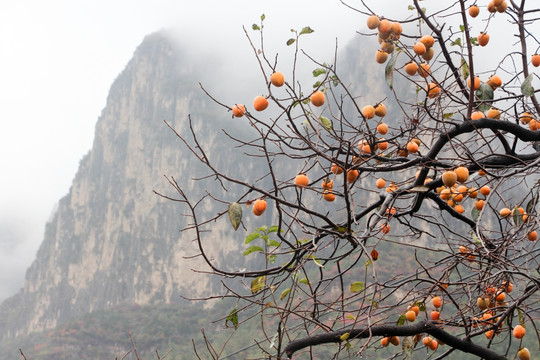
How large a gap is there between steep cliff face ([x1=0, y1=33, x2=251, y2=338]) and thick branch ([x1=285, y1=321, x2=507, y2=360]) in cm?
3063

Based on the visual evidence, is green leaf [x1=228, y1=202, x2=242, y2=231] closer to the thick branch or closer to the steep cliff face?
the thick branch

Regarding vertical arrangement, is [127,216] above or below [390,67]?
above

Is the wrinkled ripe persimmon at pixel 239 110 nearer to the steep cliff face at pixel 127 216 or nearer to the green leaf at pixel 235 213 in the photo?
the green leaf at pixel 235 213

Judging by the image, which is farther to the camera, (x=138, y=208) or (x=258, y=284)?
(x=138, y=208)

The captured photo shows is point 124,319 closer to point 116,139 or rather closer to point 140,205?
point 140,205

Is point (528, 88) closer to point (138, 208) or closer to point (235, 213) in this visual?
point (235, 213)

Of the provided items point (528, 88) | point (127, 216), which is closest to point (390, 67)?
point (528, 88)

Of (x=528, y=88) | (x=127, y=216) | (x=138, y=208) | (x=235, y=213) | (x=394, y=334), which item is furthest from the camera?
(x=127, y=216)

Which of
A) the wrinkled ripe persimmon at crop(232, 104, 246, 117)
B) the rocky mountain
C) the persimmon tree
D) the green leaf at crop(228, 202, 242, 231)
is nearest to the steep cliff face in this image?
the rocky mountain

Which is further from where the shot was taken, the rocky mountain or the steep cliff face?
the steep cliff face

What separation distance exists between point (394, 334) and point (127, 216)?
126ft

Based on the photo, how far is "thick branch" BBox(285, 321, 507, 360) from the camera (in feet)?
3.98

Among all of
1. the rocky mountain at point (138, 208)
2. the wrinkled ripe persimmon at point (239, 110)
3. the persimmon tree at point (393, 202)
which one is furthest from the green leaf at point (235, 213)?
the rocky mountain at point (138, 208)

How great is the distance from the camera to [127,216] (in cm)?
3744
